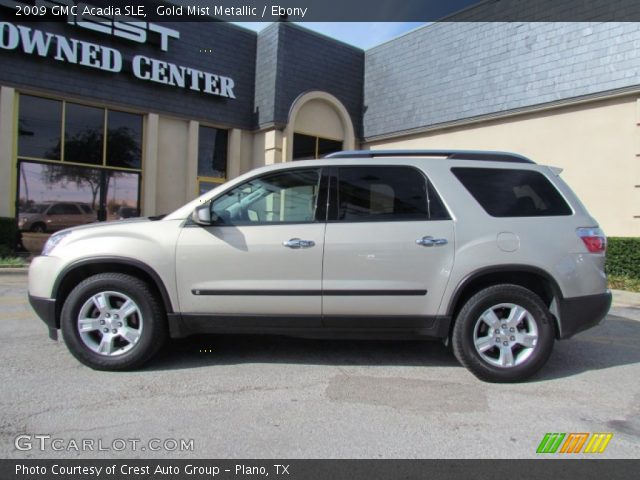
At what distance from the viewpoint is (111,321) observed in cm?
409

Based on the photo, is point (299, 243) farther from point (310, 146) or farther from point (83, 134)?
point (310, 146)

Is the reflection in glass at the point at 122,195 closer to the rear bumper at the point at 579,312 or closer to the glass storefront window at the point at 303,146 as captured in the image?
the glass storefront window at the point at 303,146

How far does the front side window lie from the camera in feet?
13.8

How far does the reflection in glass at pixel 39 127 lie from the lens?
11406mm

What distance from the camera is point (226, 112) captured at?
46.3 ft

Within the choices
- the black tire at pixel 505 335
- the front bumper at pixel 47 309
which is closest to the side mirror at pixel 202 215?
the front bumper at pixel 47 309

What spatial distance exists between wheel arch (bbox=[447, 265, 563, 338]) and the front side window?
1421mm

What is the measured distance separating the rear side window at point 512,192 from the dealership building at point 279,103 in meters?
7.17

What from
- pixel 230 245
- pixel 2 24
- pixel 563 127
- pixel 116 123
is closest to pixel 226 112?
pixel 116 123

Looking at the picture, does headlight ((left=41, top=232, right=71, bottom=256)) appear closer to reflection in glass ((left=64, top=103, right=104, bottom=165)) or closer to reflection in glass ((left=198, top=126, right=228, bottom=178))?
reflection in glass ((left=64, top=103, right=104, bottom=165))

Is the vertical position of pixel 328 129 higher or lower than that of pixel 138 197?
higher
